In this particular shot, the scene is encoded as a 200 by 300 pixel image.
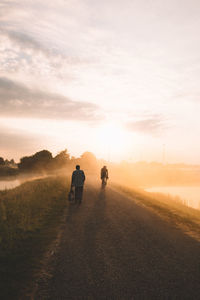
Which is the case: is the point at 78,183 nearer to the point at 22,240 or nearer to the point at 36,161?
the point at 22,240

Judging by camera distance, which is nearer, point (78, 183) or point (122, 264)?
point (122, 264)

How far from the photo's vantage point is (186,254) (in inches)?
245

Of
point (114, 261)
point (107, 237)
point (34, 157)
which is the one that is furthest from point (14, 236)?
point (34, 157)

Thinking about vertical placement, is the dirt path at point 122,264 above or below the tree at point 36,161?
below

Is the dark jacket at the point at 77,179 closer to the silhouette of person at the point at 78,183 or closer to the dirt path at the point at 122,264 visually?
the silhouette of person at the point at 78,183

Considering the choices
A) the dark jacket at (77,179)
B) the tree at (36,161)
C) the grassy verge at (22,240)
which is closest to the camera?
the grassy verge at (22,240)

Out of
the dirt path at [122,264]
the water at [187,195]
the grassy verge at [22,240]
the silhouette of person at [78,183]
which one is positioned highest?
the silhouette of person at [78,183]

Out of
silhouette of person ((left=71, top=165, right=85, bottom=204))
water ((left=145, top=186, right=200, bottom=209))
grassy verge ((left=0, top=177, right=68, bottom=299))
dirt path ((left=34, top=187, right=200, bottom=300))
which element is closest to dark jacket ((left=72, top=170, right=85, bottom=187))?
silhouette of person ((left=71, top=165, right=85, bottom=204))

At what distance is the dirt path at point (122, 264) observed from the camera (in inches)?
166

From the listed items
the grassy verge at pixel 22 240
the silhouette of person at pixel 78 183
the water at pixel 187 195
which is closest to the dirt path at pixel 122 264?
the grassy verge at pixel 22 240

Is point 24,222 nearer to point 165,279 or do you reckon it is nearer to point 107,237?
point 107,237

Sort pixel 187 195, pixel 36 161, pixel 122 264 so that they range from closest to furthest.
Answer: pixel 122 264
pixel 187 195
pixel 36 161

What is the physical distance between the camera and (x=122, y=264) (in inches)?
213

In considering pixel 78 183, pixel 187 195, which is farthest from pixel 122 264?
pixel 187 195
